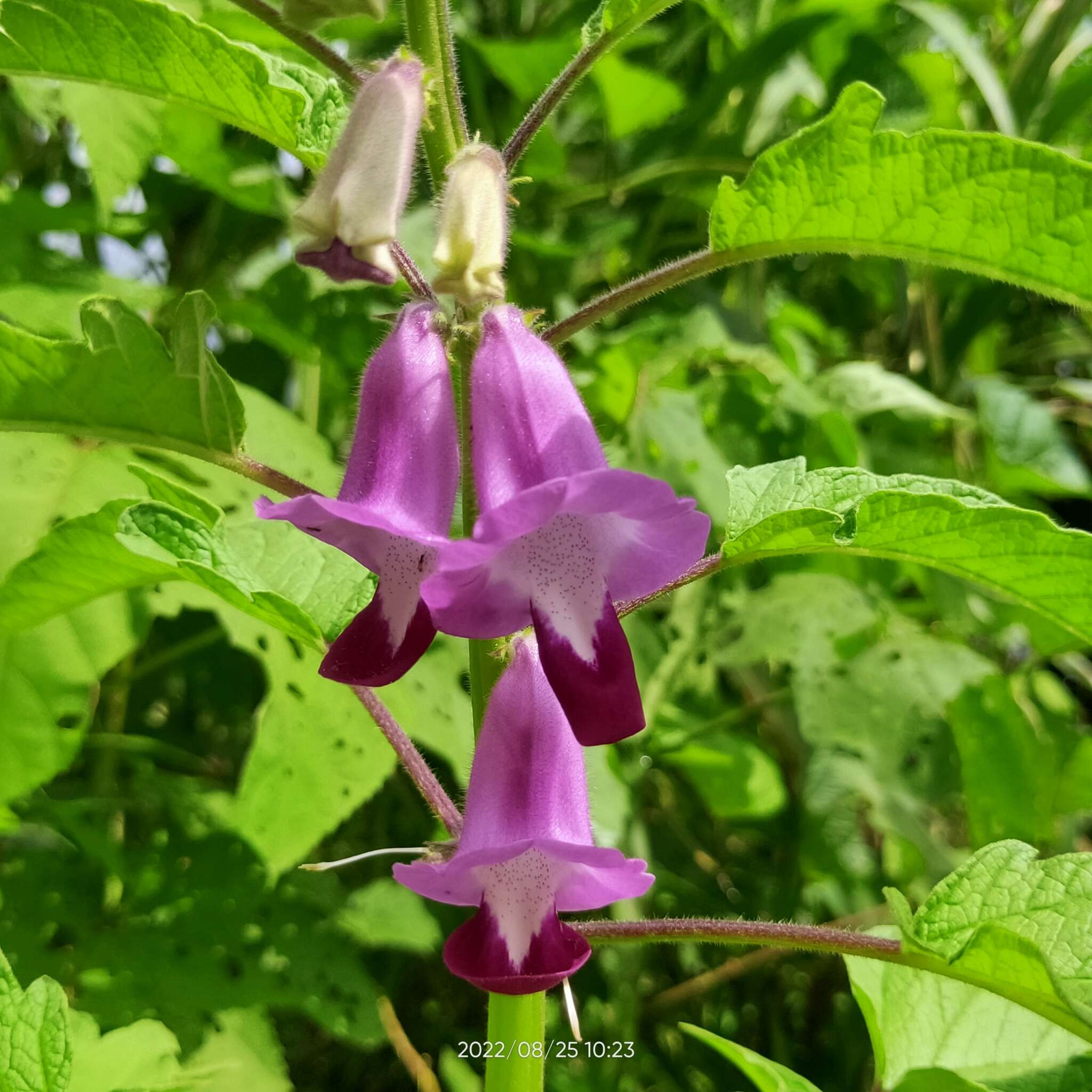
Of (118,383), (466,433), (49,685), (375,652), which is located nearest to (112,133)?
(49,685)

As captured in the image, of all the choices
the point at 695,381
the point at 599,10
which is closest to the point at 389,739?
the point at 599,10

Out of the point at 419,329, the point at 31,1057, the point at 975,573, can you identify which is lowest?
the point at 31,1057

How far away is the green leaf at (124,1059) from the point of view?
1.02 m

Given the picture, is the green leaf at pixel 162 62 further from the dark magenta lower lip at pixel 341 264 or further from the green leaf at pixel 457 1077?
the green leaf at pixel 457 1077

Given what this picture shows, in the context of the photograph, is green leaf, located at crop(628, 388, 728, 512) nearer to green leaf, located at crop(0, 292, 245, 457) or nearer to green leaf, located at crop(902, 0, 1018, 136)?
green leaf, located at crop(0, 292, 245, 457)

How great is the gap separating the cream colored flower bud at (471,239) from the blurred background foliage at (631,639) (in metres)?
0.69

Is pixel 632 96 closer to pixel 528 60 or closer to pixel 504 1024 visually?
pixel 528 60

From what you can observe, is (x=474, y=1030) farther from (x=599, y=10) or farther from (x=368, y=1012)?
(x=599, y=10)

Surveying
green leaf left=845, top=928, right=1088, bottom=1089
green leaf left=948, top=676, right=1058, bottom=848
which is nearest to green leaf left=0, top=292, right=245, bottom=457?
green leaf left=845, top=928, right=1088, bottom=1089

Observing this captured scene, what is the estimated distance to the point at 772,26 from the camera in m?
2.16

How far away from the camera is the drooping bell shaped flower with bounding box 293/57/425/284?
638mm

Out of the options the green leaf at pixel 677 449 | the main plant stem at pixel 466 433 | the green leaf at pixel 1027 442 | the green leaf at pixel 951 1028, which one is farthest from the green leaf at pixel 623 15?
the green leaf at pixel 1027 442

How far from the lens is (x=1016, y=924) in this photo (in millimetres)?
826

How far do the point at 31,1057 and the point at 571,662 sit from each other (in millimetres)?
529
